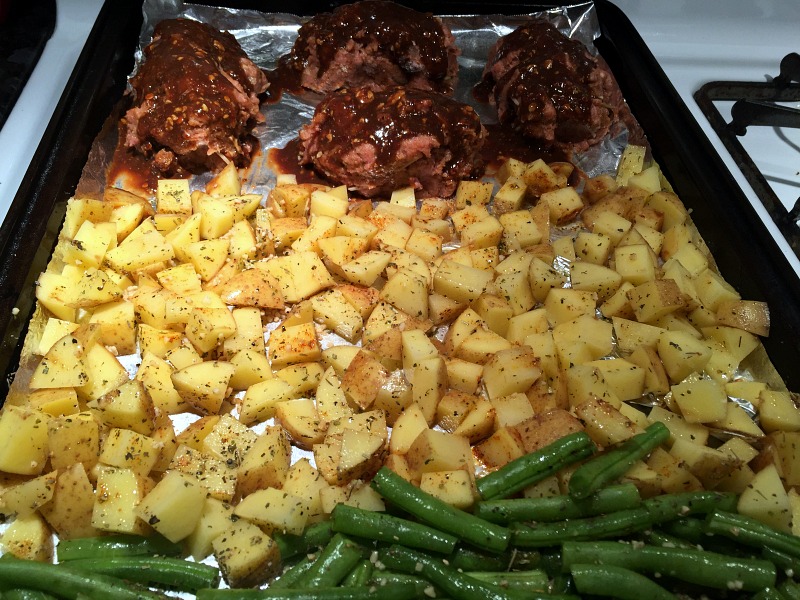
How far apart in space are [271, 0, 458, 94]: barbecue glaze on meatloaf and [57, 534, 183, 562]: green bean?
2843 mm

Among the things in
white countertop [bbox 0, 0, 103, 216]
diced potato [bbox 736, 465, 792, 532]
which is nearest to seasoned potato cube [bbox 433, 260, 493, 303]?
diced potato [bbox 736, 465, 792, 532]

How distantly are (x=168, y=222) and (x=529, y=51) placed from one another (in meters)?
2.41

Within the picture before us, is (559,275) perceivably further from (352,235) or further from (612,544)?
(612,544)

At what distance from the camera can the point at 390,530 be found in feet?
7.32

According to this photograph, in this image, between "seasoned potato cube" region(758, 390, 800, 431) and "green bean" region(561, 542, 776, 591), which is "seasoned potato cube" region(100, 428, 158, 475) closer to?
"green bean" region(561, 542, 776, 591)

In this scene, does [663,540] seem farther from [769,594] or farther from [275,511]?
[275,511]

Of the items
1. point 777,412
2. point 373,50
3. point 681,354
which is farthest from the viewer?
point 373,50

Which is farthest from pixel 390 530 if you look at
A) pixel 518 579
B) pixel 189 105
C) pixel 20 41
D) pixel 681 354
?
pixel 20 41

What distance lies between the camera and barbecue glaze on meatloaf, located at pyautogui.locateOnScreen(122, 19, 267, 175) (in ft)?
11.8

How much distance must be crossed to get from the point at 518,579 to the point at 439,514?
332 mm

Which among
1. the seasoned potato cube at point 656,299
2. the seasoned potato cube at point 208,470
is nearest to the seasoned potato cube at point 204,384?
the seasoned potato cube at point 208,470

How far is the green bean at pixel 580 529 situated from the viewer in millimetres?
2260

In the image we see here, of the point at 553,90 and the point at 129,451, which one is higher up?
the point at 553,90

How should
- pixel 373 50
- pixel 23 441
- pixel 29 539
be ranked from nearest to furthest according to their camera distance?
pixel 29 539
pixel 23 441
pixel 373 50
